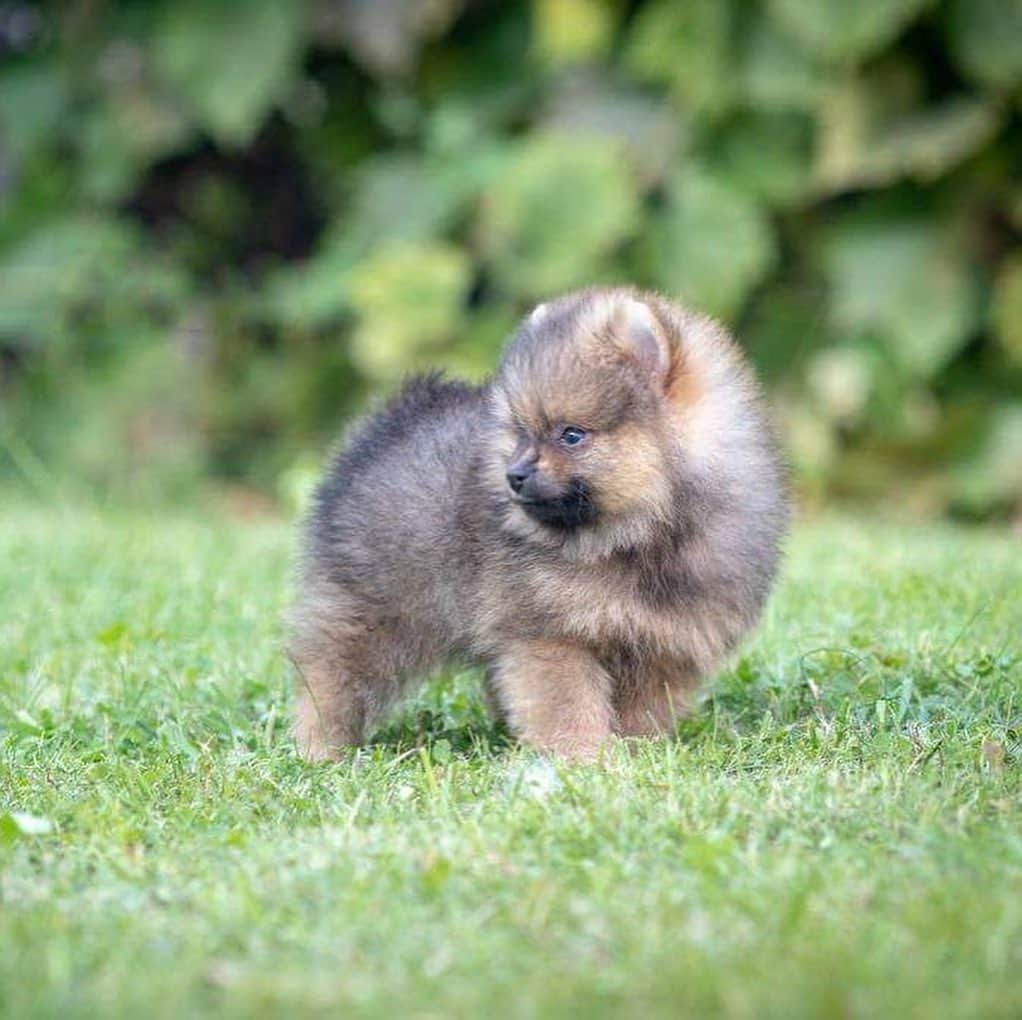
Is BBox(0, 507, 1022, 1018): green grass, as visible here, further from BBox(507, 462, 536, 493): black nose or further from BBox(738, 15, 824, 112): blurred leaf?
BBox(738, 15, 824, 112): blurred leaf

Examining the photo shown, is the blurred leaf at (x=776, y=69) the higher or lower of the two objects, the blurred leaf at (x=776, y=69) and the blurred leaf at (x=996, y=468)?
the higher

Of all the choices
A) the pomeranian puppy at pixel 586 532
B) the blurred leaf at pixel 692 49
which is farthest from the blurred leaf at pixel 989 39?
the pomeranian puppy at pixel 586 532

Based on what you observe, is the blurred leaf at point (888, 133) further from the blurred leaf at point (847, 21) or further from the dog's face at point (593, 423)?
the dog's face at point (593, 423)

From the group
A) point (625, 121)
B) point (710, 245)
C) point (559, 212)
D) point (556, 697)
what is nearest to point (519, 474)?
point (556, 697)

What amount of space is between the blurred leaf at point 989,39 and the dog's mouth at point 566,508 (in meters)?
5.24

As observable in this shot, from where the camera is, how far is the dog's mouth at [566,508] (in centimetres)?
413

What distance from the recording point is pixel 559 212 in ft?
29.7

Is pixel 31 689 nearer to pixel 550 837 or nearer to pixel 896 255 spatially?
pixel 550 837

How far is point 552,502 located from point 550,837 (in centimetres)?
94

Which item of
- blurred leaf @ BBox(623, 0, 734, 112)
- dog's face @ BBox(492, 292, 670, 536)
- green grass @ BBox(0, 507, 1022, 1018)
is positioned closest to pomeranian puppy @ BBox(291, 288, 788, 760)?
dog's face @ BBox(492, 292, 670, 536)

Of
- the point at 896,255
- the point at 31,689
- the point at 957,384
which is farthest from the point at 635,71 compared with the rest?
the point at 31,689

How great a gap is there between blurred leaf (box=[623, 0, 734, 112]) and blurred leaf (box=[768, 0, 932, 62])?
386 millimetres

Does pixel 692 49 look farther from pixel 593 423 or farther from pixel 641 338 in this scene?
pixel 593 423

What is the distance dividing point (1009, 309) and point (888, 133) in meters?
1.01
